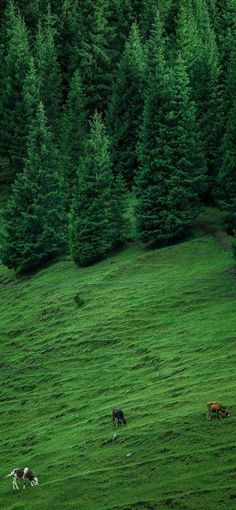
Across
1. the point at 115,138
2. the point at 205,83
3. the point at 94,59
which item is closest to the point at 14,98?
the point at 94,59

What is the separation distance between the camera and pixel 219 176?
7662 centimetres

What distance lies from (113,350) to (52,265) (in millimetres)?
27281

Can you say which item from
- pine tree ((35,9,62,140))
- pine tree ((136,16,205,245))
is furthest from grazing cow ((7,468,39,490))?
pine tree ((35,9,62,140))

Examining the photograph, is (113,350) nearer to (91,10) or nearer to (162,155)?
(162,155)

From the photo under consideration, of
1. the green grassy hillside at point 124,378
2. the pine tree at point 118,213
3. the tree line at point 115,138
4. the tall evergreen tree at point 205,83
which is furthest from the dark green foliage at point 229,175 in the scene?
the pine tree at point 118,213

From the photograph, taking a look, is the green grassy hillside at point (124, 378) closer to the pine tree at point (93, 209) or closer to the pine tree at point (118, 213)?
the pine tree at point (93, 209)

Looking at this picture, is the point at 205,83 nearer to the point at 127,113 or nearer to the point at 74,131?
the point at 127,113

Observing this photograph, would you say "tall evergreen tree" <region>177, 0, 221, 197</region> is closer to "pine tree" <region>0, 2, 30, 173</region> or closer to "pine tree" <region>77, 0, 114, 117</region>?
"pine tree" <region>77, 0, 114, 117</region>

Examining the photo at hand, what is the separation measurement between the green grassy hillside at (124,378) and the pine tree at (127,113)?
53.7ft

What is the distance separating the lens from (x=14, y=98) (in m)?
115

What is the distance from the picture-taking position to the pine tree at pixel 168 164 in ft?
262

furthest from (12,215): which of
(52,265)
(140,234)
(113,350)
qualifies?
(113,350)

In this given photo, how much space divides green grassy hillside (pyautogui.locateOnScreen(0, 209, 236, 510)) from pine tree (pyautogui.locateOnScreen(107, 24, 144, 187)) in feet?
53.7

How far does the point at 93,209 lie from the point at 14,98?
37.8 metres
